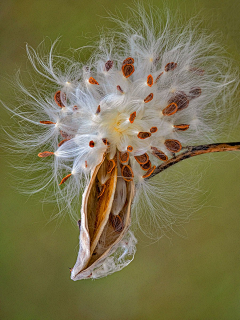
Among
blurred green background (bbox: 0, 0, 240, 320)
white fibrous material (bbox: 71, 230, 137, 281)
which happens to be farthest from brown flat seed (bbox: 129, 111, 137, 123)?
blurred green background (bbox: 0, 0, 240, 320)

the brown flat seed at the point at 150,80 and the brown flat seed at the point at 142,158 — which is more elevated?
the brown flat seed at the point at 150,80

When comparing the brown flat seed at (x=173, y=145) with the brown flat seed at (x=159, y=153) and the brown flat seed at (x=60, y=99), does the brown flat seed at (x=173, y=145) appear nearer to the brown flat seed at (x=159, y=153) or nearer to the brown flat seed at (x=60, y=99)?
the brown flat seed at (x=159, y=153)

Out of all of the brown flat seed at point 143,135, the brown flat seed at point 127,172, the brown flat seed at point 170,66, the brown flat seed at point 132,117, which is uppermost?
the brown flat seed at point 170,66

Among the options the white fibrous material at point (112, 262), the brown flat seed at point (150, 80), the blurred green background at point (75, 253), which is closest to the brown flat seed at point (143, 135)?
the brown flat seed at point (150, 80)

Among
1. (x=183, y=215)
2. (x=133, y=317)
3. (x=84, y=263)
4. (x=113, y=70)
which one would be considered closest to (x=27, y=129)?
(x=113, y=70)

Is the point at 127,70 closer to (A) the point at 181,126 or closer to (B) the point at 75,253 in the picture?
(A) the point at 181,126

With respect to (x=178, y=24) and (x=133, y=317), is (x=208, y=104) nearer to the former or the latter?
(x=178, y=24)

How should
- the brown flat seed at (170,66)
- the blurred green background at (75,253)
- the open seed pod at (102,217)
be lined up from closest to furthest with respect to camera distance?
the open seed pod at (102,217), the brown flat seed at (170,66), the blurred green background at (75,253)
